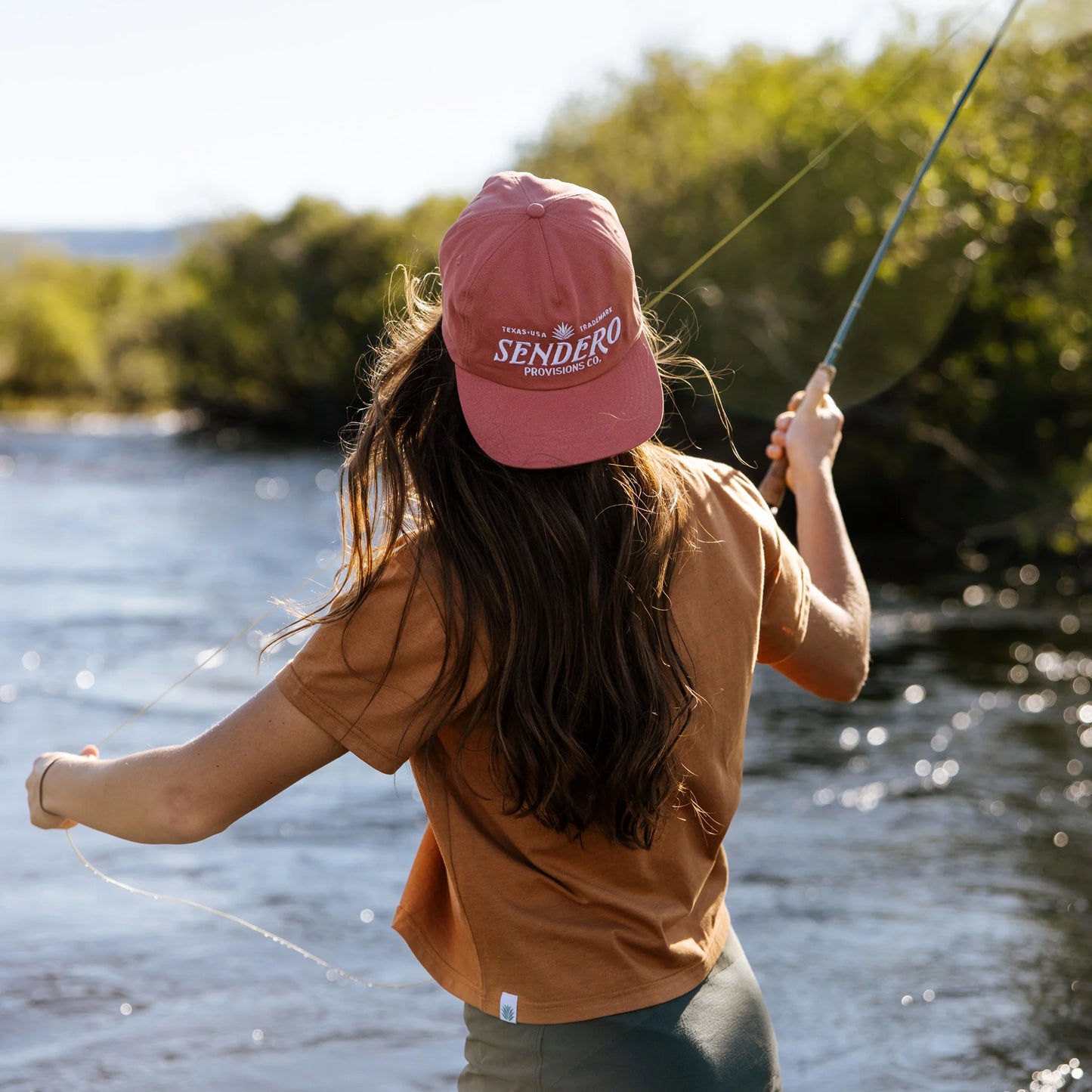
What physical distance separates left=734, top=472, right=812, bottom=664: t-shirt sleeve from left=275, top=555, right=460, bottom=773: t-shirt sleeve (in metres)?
0.47

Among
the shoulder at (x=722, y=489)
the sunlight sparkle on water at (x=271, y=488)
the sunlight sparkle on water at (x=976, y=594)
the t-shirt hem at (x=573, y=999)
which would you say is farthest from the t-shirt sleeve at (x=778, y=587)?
the sunlight sparkle on water at (x=271, y=488)

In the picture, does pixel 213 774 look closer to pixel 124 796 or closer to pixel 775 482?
pixel 124 796

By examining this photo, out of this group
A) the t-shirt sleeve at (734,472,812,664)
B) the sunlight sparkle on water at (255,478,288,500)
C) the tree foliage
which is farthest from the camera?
the sunlight sparkle on water at (255,478,288,500)

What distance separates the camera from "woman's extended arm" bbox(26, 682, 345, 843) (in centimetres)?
152

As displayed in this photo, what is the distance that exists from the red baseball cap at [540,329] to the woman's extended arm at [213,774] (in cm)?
38

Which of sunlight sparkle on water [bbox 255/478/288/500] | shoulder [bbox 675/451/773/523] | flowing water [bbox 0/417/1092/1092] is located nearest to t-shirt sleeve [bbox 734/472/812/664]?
shoulder [bbox 675/451/773/523]

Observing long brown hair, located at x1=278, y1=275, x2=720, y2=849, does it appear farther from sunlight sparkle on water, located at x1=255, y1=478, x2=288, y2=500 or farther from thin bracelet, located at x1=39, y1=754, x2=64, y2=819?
sunlight sparkle on water, located at x1=255, y1=478, x2=288, y2=500

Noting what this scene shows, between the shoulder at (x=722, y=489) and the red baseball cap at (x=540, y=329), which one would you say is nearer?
the red baseball cap at (x=540, y=329)

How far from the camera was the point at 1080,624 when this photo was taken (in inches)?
486

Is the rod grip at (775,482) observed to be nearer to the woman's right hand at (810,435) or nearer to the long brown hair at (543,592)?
the woman's right hand at (810,435)

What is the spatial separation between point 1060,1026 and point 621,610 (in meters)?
3.66

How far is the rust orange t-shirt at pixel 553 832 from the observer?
4.92 ft

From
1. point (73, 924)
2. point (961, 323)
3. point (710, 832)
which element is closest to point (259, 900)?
point (73, 924)

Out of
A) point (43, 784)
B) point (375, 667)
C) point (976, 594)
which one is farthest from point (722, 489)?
point (976, 594)
